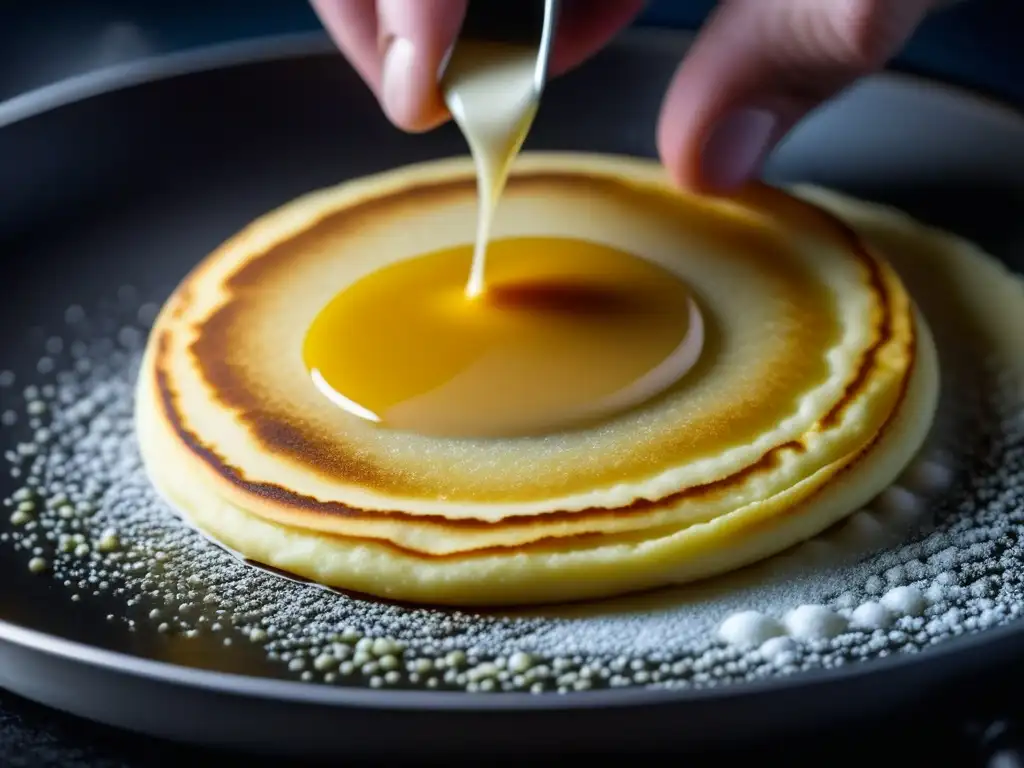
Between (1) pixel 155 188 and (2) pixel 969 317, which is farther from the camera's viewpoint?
(1) pixel 155 188

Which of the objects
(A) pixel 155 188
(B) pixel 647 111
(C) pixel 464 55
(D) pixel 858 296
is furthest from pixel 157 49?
(D) pixel 858 296

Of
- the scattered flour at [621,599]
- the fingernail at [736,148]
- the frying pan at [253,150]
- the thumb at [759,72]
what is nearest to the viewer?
the scattered flour at [621,599]

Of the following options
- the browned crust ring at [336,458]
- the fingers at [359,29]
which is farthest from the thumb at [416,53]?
the browned crust ring at [336,458]

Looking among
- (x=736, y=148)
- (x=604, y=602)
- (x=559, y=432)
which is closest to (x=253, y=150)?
(x=736, y=148)

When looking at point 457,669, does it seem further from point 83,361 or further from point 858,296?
point 83,361

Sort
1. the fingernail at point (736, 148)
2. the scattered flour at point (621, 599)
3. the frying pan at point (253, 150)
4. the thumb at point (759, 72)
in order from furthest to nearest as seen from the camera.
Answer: the frying pan at point (253, 150) < the fingernail at point (736, 148) < the thumb at point (759, 72) < the scattered flour at point (621, 599)

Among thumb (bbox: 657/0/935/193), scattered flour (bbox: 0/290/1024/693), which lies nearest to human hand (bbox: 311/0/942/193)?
thumb (bbox: 657/0/935/193)

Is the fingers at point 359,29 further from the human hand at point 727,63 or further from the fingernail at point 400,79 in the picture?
the fingernail at point 400,79

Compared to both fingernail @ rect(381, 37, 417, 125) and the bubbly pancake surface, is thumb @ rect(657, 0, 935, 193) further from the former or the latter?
fingernail @ rect(381, 37, 417, 125)
